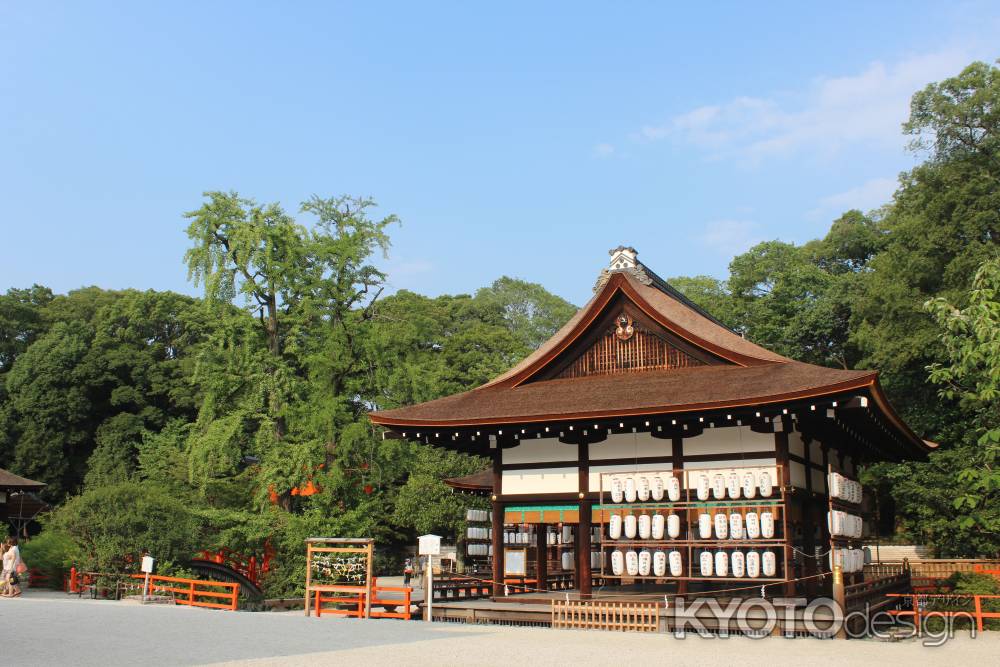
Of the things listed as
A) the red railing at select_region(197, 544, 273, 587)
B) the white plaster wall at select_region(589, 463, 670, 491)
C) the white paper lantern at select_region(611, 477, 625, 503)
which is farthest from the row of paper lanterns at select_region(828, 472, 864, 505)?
the red railing at select_region(197, 544, 273, 587)

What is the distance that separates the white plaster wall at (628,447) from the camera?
57.3 feet

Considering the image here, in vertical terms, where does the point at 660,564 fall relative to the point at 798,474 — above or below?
below

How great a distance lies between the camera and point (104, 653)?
11.1 meters

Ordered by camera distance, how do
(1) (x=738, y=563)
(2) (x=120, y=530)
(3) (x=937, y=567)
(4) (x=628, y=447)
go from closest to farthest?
1. (1) (x=738, y=563)
2. (4) (x=628, y=447)
3. (2) (x=120, y=530)
4. (3) (x=937, y=567)

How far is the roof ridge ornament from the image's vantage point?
20109 millimetres

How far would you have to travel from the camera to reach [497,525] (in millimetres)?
18594

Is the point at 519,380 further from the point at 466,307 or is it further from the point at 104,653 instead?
the point at 466,307

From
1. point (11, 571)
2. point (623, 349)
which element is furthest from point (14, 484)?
point (623, 349)

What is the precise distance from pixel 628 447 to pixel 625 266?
481cm

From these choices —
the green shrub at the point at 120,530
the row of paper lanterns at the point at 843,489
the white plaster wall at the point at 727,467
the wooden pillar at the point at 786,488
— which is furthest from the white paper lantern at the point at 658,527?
the green shrub at the point at 120,530

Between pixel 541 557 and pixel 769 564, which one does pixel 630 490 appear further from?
pixel 541 557

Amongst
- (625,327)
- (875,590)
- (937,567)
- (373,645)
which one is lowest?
(373,645)

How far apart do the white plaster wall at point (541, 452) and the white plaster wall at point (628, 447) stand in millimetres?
512

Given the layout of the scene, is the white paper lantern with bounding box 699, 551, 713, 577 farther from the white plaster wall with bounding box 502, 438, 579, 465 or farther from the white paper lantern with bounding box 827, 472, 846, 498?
the white plaster wall with bounding box 502, 438, 579, 465
